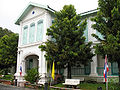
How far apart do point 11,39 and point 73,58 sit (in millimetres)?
13217

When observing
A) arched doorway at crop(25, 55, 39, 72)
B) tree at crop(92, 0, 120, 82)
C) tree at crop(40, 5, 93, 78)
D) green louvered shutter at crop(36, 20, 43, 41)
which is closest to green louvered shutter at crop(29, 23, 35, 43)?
green louvered shutter at crop(36, 20, 43, 41)

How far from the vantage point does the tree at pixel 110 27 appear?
1075 centimetres

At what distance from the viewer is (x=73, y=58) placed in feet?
45.1

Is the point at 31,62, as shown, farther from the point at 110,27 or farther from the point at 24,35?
the point at 110,27

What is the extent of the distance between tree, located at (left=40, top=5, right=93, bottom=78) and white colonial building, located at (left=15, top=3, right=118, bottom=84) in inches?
95.9

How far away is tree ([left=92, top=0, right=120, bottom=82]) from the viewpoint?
10.8 m

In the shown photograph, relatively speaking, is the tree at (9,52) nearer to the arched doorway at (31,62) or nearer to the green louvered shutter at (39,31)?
the arched doorway at (31,62)

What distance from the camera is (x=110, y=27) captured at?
1213 centimetres

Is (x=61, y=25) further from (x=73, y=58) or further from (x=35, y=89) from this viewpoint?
(x=35, y=89)

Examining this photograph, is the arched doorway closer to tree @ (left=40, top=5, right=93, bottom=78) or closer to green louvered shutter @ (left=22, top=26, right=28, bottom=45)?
green louvered shutter @ (left=22, top=26, right=28, bottom=45)

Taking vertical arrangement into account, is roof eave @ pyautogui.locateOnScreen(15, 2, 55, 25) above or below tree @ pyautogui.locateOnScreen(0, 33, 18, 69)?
above

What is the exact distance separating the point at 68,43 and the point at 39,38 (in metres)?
5.24

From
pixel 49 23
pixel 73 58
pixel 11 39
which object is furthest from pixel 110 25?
pixel 11 39

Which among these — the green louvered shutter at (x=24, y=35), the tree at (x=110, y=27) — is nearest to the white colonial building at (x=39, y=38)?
the green louvered shutter at (x=24, y=35)
